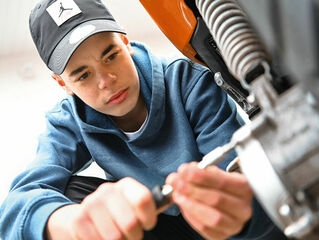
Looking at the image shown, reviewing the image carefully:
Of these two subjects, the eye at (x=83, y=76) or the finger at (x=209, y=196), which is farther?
the eye at (x=83, y=76)

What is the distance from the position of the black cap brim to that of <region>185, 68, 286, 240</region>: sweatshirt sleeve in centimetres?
19

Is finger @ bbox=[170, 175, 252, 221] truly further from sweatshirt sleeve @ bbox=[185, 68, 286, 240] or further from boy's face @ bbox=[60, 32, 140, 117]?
boy's face @ bbox=[60, 32, 140, 117]

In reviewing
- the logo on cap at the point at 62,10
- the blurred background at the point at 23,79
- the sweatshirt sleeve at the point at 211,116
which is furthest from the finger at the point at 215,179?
the blurred background at the point at 23,79

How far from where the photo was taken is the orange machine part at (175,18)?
1.97 feet

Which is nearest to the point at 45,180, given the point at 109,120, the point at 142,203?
the point at 109,120

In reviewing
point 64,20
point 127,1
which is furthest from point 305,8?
point 127,1

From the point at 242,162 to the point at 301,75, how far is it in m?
0.10

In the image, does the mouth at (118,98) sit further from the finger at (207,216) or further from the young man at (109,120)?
the finger at (207,216)

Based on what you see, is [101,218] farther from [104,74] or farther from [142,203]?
[104,74]

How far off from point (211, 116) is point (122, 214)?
40 cm

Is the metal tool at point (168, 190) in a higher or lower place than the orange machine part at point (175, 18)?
lower

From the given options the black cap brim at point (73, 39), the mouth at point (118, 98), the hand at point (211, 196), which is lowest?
the hand at point (211, 196)

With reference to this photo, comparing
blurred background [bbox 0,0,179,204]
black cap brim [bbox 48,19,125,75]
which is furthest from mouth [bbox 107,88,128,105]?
blurred background [bbox 0,0,179,204]

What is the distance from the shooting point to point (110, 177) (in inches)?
35.7
